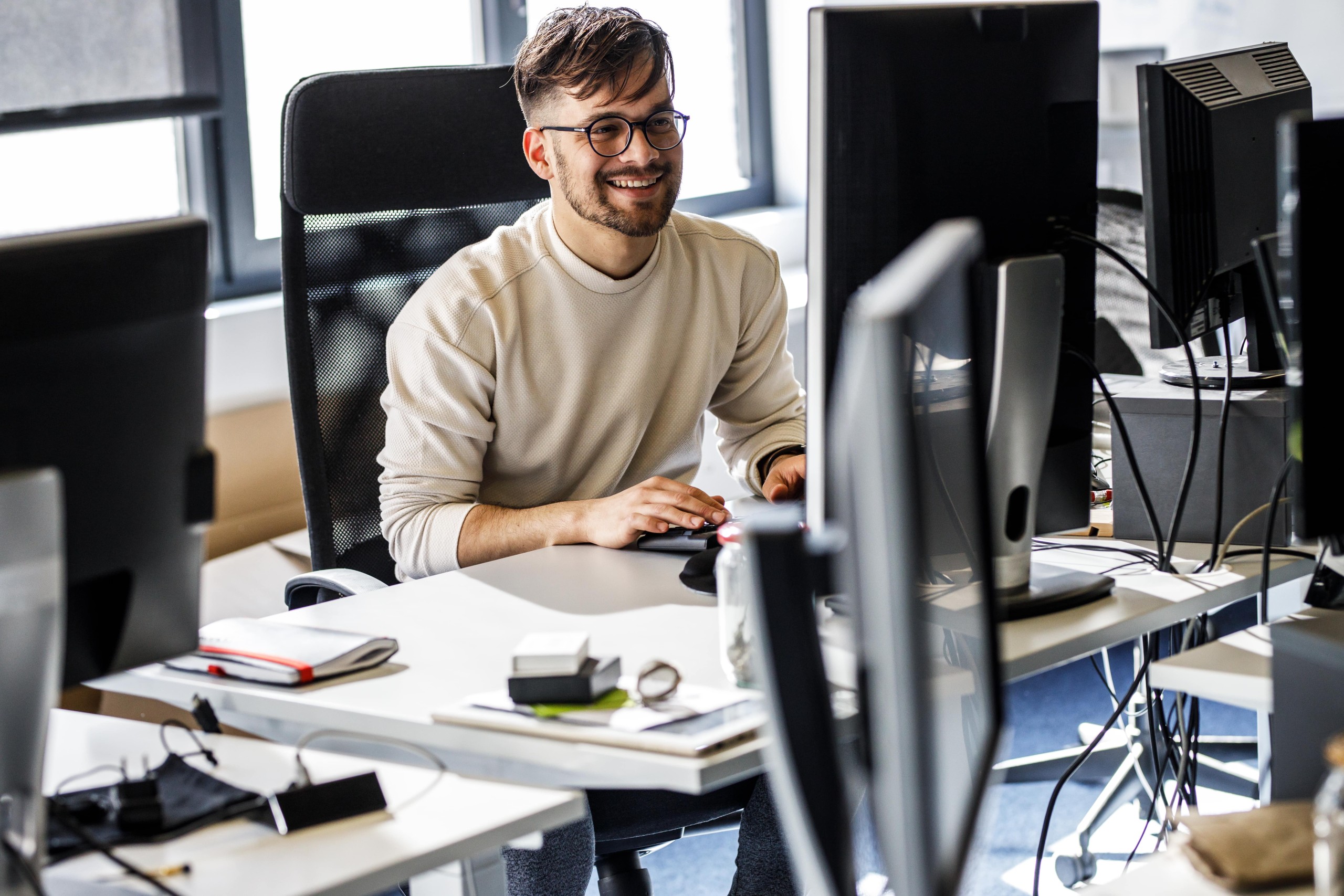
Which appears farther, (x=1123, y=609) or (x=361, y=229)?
(x=361, y=229)

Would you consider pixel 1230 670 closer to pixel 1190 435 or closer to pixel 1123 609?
pixel 1123 609

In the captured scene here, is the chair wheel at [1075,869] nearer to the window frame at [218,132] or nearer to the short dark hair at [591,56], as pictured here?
the short dark hair at [591,56]

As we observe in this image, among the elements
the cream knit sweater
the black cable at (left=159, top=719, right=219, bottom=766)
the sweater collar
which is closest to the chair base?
the cream knit sweater

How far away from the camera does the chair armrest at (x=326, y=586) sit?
167 centimetres

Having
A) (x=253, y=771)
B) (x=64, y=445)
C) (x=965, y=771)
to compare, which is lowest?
(x=253, y=771)

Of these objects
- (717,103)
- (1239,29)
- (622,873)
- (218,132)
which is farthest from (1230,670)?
(717,103)

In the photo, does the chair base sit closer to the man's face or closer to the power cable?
the power cable

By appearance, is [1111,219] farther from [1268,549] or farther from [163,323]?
[163,323]

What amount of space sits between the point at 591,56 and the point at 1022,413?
2.77ft

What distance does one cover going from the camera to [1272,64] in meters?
1.76

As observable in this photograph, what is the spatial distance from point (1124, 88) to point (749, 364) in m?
1.76

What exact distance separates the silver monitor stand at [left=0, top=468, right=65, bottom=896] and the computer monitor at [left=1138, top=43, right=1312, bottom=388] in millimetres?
1154

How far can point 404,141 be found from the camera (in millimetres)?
1962

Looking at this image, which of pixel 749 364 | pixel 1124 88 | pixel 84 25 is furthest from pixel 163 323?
pixel 1124 88
